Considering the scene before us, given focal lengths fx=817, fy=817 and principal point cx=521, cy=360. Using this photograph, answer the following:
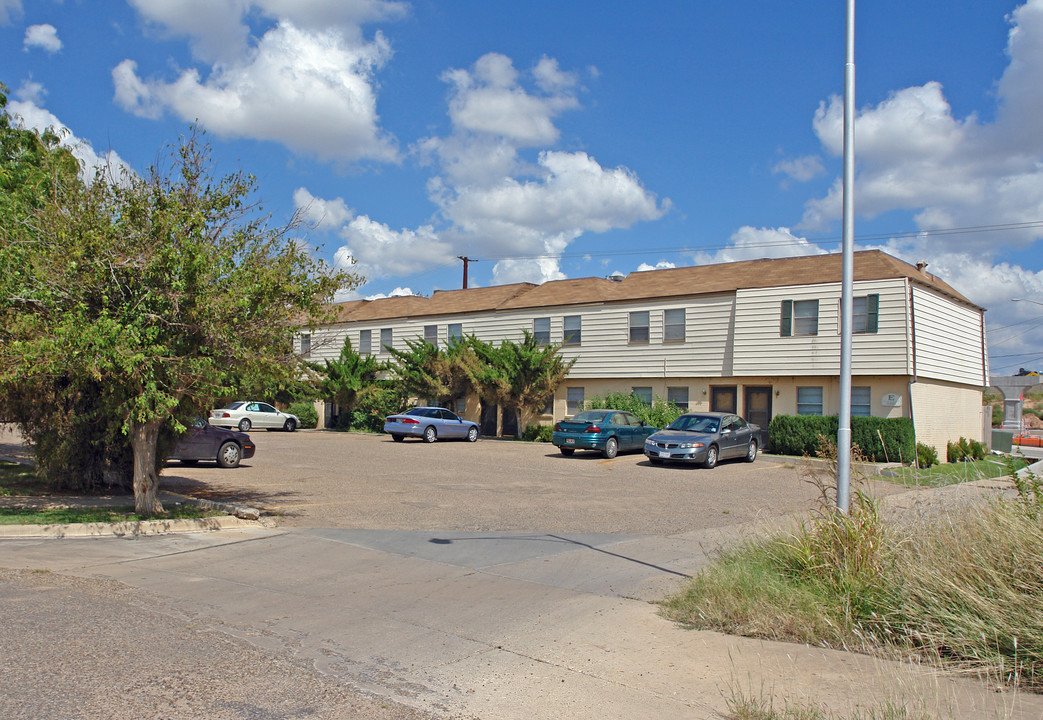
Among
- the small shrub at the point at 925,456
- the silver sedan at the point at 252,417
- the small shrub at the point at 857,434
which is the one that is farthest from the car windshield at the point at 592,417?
the silver sedan at the point at 252,417

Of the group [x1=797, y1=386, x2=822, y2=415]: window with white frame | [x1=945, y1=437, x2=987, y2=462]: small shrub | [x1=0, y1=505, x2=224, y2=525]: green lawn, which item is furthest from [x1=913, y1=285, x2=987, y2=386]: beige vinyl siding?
[x1=0, y1=505, x2=224, y2=525]: green lawn

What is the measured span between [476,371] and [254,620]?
2529 cm

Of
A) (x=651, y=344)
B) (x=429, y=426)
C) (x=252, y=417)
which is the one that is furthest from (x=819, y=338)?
(x=252, y=417)

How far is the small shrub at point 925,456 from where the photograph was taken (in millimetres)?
24484

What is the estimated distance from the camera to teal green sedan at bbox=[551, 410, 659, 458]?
24.5 metres

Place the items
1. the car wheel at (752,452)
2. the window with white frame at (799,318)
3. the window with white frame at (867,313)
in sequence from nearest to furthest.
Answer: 1. the car wheel at (752,452)
2. the window with white frame at (867,313)
3. the window with white frame at (799,318)

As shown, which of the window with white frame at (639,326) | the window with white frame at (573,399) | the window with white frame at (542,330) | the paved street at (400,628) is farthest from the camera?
the window with white frame at (542,330)

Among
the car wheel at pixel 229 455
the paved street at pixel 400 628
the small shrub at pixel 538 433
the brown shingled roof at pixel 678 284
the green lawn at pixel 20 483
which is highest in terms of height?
the brown shingled roof at pixel 678 284

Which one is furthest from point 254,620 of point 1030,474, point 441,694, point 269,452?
point 269,452

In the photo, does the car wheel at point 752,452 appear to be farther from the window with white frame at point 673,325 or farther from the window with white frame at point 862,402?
the window with white frame at point 673,325

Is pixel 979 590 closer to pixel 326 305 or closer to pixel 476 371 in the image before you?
pixel 326 305

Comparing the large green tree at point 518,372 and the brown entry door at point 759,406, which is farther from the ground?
the large green tree at point 518,372

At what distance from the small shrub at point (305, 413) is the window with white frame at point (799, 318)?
23827 mm

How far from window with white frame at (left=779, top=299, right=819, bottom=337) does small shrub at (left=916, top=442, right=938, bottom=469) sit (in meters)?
4.74
